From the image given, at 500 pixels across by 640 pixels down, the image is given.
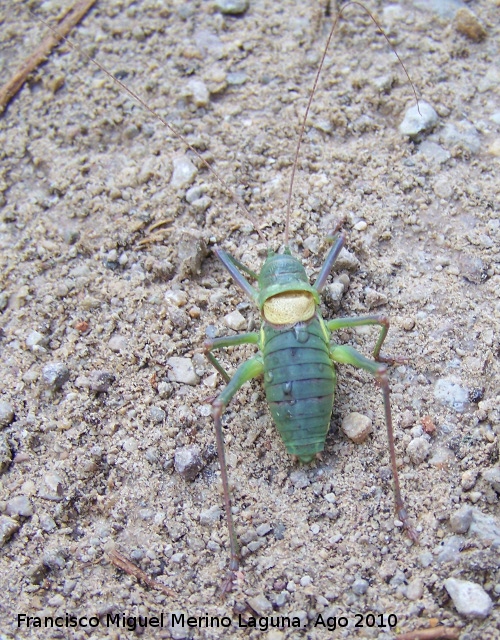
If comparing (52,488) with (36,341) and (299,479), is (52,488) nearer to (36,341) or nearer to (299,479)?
(36,341)

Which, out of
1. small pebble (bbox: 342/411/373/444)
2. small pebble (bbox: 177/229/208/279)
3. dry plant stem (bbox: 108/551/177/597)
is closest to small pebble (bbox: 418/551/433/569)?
small pebble (bbox: 342/411/373/444)

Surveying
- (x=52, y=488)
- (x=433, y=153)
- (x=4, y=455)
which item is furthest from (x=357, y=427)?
(x=433, y=153)

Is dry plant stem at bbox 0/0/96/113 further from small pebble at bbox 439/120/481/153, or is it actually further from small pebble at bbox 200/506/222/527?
small pebble at bbox 200/506/222/527

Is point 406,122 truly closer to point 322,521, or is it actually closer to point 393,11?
point 393,11

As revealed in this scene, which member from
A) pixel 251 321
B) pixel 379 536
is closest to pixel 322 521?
pixel 379 536

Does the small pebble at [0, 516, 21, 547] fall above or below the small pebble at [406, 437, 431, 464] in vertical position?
above

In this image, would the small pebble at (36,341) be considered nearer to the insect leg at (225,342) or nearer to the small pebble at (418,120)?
the insect leg at (225,342)
